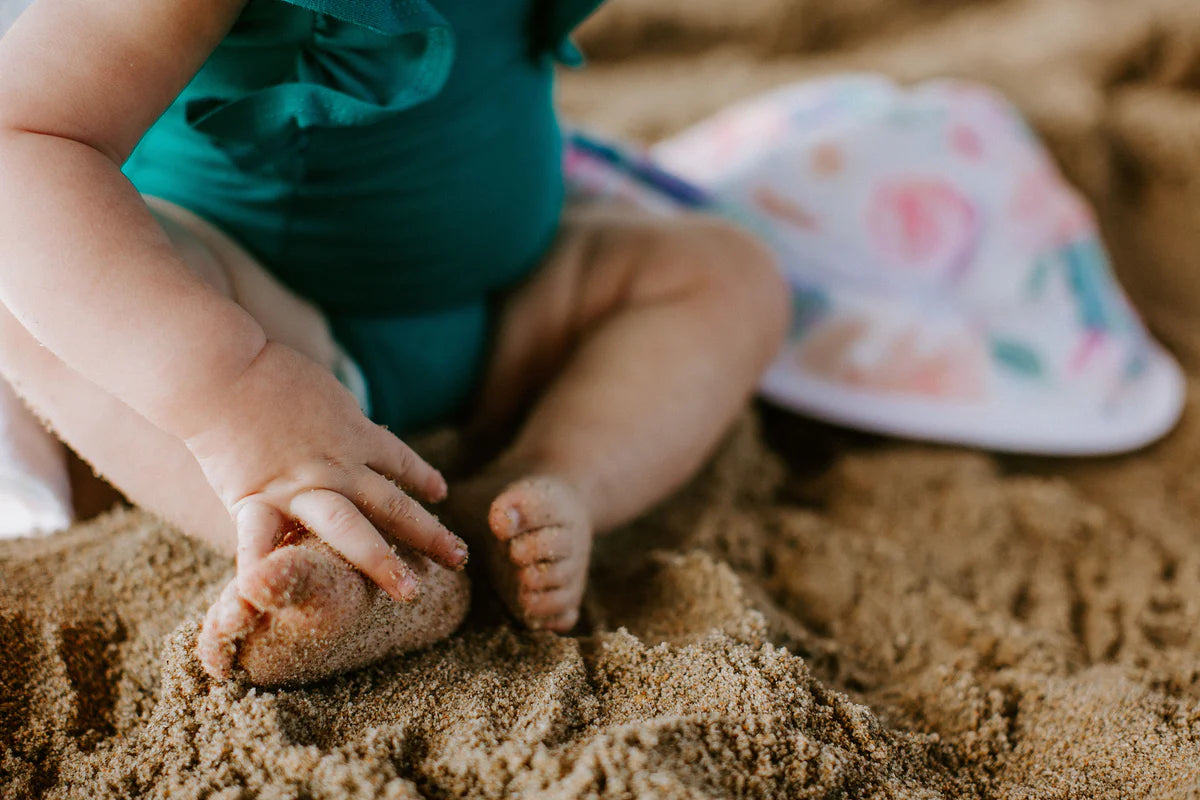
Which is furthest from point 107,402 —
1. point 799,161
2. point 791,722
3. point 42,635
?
point 799,161

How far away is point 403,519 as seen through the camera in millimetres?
568

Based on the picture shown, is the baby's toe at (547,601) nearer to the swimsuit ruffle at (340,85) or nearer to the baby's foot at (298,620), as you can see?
the baby's foot at (298,620)

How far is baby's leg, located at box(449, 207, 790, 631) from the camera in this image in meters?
0.66

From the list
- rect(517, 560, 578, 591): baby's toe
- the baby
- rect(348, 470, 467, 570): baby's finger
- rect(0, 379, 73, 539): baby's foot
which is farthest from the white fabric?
rect(517, 560, 578, 591): baby's toe

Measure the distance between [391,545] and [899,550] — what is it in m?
0.46

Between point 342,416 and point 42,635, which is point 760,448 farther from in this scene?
point 42,635

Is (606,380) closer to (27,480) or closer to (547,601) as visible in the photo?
(547,601)

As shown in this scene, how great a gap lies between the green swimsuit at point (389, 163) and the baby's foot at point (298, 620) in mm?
280

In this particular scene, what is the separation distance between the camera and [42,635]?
627 mm

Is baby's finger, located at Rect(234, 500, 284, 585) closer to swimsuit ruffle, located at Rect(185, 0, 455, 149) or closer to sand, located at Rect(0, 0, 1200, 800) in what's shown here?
sand, located at Rect(0, 0, 1200, 800)

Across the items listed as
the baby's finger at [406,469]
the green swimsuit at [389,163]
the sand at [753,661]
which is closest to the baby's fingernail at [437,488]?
the baby's finger at [406,469]

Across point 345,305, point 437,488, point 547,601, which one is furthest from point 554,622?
point 345,305

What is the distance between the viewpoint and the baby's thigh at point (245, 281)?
2.17 feet

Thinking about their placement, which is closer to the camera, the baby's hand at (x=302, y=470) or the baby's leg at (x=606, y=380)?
the baby's hand at (x=302, y=470)
